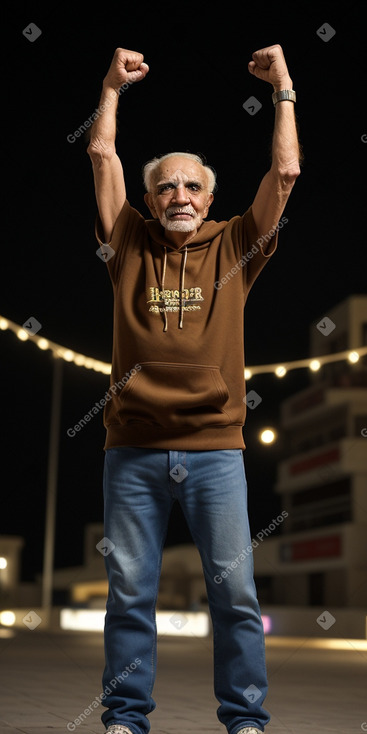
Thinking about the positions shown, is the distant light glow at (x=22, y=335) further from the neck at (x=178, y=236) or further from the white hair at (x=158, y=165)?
the neck at (x=178, y=236)

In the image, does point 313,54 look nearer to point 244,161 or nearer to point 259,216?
point 244,161

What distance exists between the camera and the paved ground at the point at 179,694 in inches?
148

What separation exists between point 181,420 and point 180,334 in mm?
252

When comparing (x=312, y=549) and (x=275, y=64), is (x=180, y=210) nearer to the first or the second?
(x=275, y=64)

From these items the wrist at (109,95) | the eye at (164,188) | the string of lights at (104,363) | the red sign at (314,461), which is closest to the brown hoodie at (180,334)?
the eye at (164,188)

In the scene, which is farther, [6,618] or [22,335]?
[6,618]

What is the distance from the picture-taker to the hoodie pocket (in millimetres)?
2930

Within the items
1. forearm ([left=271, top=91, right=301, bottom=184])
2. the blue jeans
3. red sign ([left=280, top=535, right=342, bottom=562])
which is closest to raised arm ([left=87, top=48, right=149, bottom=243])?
forearm ([left=271, top=91, right=301, bottom=184])

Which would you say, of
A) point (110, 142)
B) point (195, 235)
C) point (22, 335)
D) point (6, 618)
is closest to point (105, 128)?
point (110, 142)

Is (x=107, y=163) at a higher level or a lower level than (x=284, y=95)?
lower

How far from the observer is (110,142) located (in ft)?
10.4

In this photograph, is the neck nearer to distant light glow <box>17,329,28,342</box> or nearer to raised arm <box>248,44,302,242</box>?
raised arm <box>248,44,302,242</box>

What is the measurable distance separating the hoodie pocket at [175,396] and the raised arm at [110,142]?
517 mm

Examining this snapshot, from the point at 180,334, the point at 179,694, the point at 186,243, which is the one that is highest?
the point at 186,243
